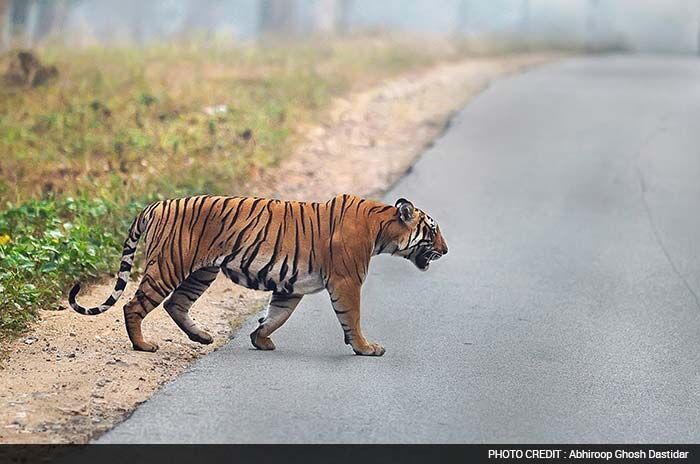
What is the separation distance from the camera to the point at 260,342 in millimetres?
9273

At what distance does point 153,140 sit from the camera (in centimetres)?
1638

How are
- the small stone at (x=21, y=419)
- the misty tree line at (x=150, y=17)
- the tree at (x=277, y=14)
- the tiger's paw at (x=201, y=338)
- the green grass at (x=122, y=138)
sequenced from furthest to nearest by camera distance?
the tree at (x=277, y=14) → the misty tree line at (x=150, y=17) → the green grass at (x=122, y=138) → the tiger's paw at (x=201, y=338) → the small stone at (x=21, y=419)

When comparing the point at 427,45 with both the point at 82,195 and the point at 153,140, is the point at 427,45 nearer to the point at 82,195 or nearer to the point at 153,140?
the point at 153,140

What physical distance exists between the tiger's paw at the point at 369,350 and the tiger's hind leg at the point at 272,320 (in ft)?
1.77

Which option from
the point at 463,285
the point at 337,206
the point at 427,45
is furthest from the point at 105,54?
the point at 337,206

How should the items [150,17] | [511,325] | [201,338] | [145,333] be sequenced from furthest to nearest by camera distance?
[150,17] → [511,325] → [145,333] → [201,338]

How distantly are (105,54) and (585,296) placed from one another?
518 inches

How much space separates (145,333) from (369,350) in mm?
1652

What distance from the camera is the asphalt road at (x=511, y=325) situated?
25.0ft

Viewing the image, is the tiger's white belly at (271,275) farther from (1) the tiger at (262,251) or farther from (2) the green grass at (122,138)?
(2) the green grass at (122,138)

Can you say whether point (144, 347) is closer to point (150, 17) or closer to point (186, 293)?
point (186, 293)

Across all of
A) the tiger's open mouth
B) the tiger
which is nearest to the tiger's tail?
the tiger

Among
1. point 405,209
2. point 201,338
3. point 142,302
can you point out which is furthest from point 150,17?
point 142,302

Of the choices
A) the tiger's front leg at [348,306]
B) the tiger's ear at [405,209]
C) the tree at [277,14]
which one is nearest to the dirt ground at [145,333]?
the tiger's front leg at [348,306]
